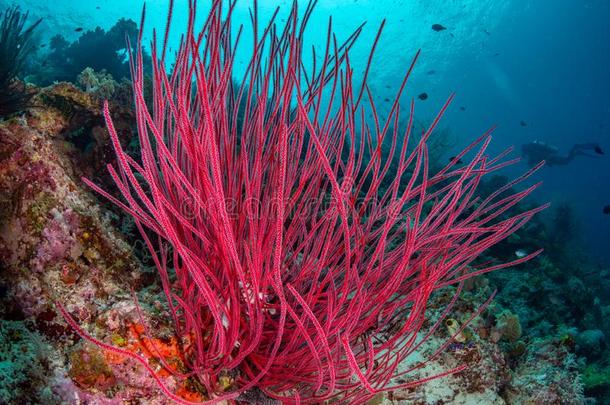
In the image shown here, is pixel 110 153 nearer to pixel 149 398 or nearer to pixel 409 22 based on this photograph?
pixel 149 398

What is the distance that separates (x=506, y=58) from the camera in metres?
71.2

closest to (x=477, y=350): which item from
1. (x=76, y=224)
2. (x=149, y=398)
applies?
(x=149, y=398)

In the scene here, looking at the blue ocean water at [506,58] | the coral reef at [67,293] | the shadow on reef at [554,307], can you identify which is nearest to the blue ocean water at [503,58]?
the blue ocean water at [506,58]

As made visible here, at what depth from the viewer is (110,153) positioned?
8.45 ft

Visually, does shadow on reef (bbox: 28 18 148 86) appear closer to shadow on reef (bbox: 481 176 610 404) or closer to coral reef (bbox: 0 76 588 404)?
coral reef (bbox: 0 76 588 404)

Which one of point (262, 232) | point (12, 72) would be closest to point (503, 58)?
point (12, 72)

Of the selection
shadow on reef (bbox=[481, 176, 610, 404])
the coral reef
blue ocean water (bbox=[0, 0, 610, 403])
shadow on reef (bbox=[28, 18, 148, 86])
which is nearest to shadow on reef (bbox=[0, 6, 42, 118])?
the coral reef

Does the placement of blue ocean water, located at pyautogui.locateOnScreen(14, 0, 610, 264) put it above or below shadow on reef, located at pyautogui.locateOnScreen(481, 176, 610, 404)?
above

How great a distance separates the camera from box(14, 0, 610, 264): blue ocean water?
56.8 m

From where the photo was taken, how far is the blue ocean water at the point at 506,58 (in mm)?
56781

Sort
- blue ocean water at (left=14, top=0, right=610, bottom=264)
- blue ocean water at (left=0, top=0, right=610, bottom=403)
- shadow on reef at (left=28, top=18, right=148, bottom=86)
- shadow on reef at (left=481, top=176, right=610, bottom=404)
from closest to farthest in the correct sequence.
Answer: shadow on reef at (left=481, top=176, right=610, bottom=404)
shadow on reef at (left=28, top=18, right=148, bottom=86)
blue ocean water at (left=0, top=0, right=610, bottom=403)
blue ocean water at (left=14, top=0, right=610, bottom=264)

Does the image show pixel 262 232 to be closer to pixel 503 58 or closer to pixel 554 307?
pixel 554 307

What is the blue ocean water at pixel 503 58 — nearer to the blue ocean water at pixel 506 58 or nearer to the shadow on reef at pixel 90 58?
the blue ocean water at pixel 506 58

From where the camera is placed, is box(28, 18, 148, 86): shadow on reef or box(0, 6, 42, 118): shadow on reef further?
box(28, 18, 148, 86): shadow on reef
